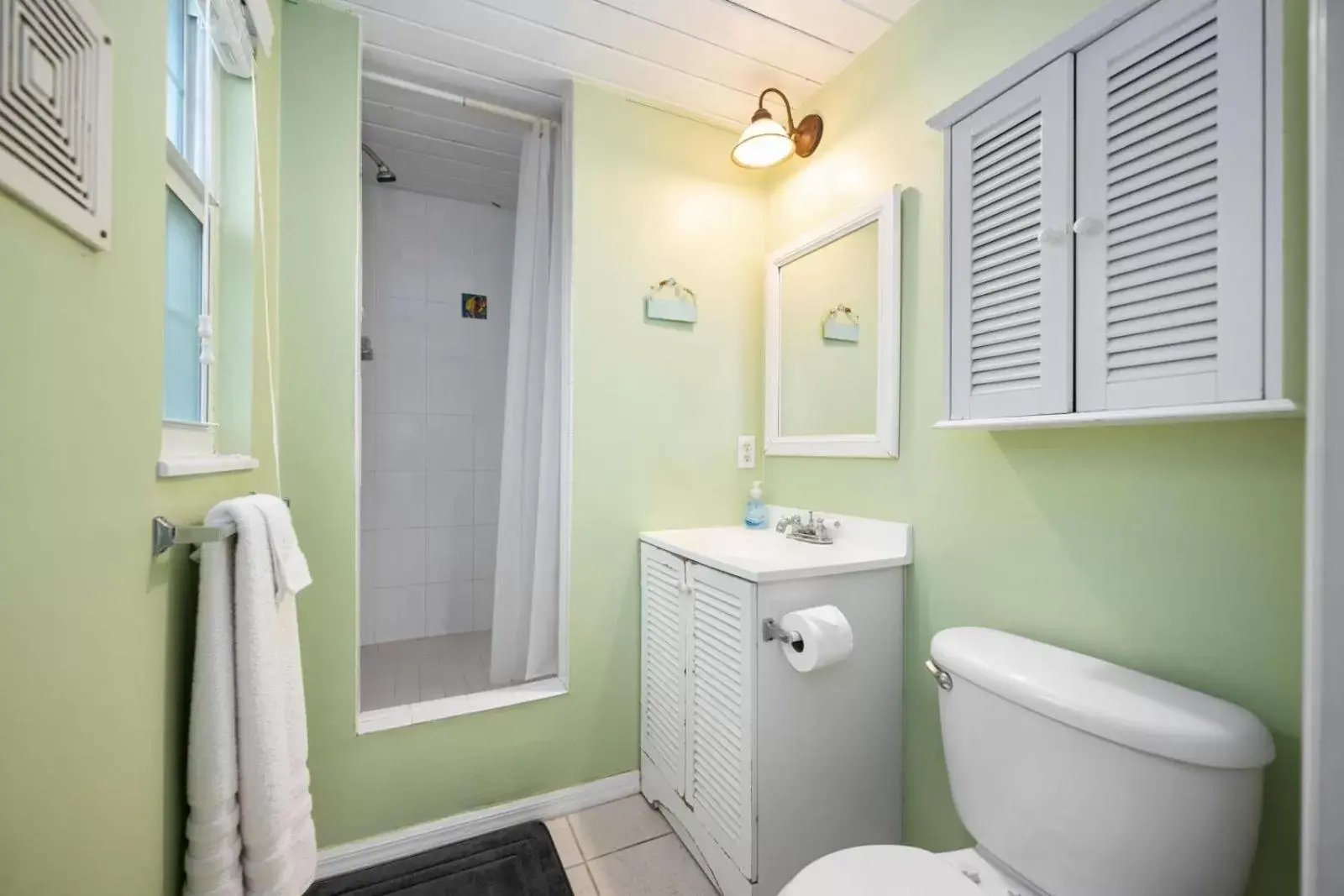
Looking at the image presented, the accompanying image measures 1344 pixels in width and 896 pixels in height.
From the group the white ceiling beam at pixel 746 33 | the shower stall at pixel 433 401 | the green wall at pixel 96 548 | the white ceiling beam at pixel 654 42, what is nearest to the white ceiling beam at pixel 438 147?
the shower stall at pixel 433 401

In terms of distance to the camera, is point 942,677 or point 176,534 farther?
point 942,677

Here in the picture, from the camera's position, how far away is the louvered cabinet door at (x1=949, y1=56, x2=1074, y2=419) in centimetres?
99

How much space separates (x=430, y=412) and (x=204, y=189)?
1.78 meters

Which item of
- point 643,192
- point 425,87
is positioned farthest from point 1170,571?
point 425,87

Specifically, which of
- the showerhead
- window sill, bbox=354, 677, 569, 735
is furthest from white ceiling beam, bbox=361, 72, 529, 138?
window sill, bbox=354, 677, 569, 735

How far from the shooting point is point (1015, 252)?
3.55 feet

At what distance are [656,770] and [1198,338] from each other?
171 cm

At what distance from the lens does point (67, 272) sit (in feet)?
1.82

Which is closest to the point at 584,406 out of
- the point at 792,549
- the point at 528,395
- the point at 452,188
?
the point at 528,395

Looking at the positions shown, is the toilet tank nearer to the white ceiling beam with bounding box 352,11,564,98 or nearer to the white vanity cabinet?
the white vanity cabinet

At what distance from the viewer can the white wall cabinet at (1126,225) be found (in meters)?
0.76

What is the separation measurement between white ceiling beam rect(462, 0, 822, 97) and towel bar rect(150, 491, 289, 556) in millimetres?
1471

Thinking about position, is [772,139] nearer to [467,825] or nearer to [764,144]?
[764,144]

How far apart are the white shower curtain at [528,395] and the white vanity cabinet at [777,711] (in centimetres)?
61
